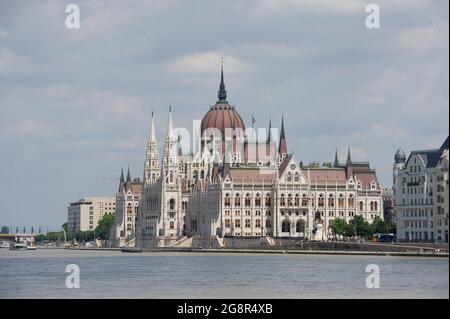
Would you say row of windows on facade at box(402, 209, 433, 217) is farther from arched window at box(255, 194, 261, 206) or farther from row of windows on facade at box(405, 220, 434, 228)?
arched window at box(255, 194, 261, 206)

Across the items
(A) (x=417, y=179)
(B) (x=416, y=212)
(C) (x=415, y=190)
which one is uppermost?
(A) (x=417, y=179)

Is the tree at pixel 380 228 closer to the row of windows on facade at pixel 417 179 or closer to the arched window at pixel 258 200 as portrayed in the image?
the row of windows on facade at pixel 417 179

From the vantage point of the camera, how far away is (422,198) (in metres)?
154

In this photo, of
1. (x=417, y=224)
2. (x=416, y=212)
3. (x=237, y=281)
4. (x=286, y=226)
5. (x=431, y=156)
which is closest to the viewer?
(x=237, y=281)

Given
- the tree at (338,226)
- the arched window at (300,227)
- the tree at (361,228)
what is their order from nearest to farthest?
the tree at (361,228)
the tree at (338,226)
the arched window at (300,227)

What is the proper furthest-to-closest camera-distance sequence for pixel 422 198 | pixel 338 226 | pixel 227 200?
pixel 227 200 → pixel 338 226 → pixel 422 198

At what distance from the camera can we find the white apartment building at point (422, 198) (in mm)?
148375

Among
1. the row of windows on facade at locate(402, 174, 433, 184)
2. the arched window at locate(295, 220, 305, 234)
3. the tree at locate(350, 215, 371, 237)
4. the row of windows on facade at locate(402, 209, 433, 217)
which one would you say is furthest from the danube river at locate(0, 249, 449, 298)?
the arched window at locate(295, 220, 305, 234)

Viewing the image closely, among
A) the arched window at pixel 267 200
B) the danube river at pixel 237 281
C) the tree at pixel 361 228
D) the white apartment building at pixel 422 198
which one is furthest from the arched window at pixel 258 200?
the danube river at pixel 237 281

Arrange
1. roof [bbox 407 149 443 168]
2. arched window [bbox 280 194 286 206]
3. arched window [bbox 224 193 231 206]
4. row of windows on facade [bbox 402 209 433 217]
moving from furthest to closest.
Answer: arched window [bbox 280 194 286 206], arched window [bbox 224 193 231 206], row of windows on facade [bbox 402 209 433 217], roof [bbox 407 149 443 168]

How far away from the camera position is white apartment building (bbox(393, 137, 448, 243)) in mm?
148375

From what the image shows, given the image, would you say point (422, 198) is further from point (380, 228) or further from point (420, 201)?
point (380, 228)

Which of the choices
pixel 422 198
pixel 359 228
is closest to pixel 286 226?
pixel 359 228
